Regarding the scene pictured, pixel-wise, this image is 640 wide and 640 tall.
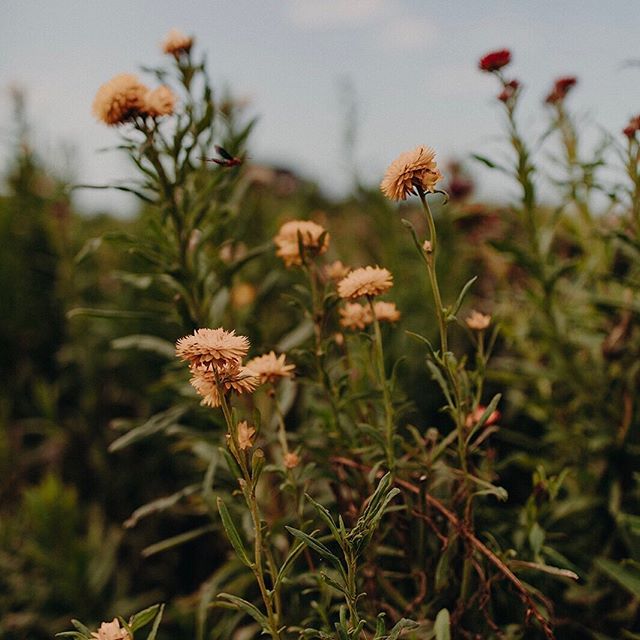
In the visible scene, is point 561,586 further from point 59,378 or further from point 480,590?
point 59,378

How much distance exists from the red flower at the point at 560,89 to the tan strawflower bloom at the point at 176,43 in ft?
3.01

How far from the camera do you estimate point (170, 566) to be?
6.61 ft

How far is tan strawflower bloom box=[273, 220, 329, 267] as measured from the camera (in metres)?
1.09

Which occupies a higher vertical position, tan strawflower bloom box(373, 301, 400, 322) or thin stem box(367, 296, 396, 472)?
tan strawflower bloom box(373, 301, 400, 322)

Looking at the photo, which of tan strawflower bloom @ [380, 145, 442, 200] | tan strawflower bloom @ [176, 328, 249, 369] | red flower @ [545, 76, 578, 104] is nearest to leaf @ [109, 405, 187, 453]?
tan strawflower bloom @ [176, 328, 249, 369]

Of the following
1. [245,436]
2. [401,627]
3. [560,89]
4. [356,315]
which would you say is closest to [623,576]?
[401,627]

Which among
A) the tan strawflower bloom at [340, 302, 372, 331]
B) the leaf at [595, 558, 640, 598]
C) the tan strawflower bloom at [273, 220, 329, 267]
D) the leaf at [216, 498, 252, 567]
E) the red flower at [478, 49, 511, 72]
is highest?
the red flower at [478, 49, 511, 72]

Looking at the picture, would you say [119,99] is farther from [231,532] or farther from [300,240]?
[231,532]

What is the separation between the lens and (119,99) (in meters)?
1.11

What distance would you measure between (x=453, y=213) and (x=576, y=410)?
0.88 meters

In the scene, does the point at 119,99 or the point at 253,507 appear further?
the point at 119,99

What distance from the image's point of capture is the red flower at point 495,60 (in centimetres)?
121

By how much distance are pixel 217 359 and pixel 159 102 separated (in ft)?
2.01

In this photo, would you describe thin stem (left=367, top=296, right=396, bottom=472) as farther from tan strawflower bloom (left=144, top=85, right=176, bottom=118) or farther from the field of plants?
tan strawflower bloom (left=144, top=85, right=176, bottom=118)
